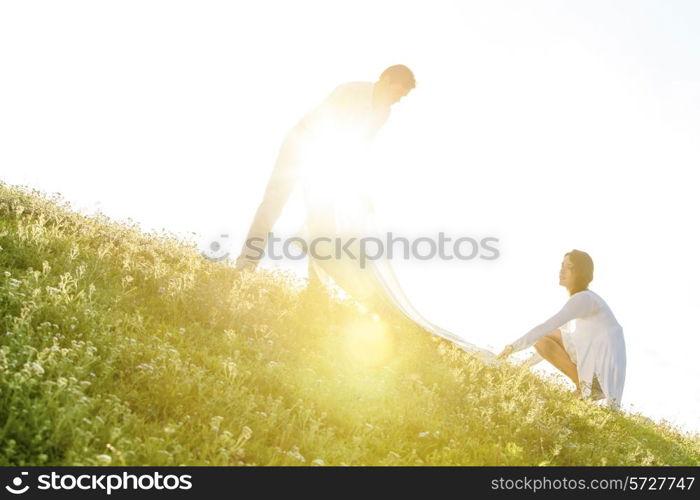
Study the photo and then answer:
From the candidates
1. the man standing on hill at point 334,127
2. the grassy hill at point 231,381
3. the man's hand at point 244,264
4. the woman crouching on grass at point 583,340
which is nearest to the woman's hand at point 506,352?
the woman crouching on grass at point 583,340

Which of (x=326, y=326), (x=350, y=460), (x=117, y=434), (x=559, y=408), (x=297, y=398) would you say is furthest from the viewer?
(x=326, y=326)

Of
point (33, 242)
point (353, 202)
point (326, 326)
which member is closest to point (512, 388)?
point (326, 326)

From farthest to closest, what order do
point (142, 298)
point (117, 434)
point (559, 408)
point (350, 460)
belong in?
1. point (559, 408)
2. point (142, 298)
3. point (350, 460)
4. point (117, 434)

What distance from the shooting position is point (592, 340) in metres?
8.92

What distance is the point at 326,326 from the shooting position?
7.58 m

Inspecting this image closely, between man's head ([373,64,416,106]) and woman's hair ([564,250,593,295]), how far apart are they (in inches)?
140

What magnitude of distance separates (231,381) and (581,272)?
596 cm

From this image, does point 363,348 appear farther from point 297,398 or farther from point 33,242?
point 33,242

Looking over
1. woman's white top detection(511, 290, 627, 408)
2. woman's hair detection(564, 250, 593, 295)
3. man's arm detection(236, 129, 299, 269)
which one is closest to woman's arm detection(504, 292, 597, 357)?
woman's white top detection(511, 290, 627, 408)

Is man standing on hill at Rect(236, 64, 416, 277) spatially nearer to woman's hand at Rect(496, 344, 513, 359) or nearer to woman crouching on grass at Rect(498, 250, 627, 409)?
woman's hand at Rect(496, 344, 513, 359)

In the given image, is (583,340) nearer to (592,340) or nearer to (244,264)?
(592,340)

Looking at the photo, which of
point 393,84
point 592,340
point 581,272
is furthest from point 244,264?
point 592,340

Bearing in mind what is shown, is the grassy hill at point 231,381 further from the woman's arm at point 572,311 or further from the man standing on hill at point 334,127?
the man standing on hill at point 334,127
